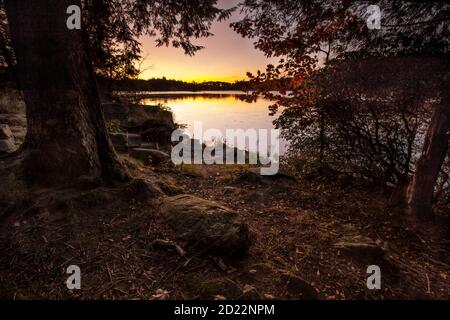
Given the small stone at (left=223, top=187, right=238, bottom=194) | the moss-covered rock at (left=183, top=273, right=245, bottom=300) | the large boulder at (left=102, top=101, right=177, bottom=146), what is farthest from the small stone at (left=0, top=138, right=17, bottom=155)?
the large boulder at (left=102, top=101, right=177, bottom=146)

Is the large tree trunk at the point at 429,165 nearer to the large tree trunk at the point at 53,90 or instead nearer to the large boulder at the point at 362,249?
the large boulder at the point at 362,249

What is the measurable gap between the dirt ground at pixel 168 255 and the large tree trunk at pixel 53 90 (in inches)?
14.5

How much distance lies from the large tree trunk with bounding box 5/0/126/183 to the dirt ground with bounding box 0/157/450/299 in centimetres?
37

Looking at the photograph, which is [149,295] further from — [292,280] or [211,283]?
[292,280]

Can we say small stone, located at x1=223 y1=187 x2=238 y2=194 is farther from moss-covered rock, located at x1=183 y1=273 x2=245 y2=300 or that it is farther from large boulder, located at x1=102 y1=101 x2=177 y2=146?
large boulder, located at x1=102 y1=101 x2=177 y2=146

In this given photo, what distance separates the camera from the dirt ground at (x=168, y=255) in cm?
266

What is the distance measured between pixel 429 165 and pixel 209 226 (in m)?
3.95

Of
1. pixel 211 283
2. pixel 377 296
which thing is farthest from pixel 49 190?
pixel 377 296

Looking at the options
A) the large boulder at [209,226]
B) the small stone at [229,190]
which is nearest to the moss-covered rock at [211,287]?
the large boulder at [209,226]

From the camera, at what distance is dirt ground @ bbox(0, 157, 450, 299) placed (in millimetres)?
2664

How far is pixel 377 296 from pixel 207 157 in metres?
7.34

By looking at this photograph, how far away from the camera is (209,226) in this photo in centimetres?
321

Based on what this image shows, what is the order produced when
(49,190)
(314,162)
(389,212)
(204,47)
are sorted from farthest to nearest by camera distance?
(314,162)
(204,47)
(389,212)
(49,190)

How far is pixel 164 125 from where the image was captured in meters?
12.0
